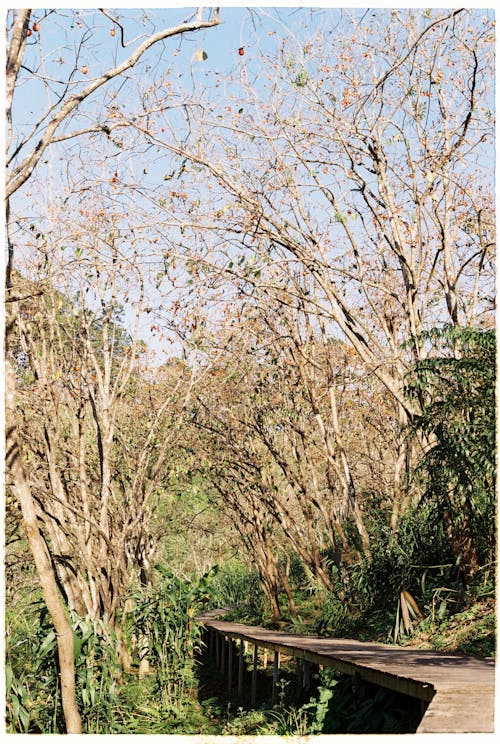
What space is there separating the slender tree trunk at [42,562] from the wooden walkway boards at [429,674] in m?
1.74

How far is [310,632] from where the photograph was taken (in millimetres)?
9422

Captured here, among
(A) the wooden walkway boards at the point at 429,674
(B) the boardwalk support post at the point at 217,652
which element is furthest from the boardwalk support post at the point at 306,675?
(B) the boardwalk support post at the point at 217,652

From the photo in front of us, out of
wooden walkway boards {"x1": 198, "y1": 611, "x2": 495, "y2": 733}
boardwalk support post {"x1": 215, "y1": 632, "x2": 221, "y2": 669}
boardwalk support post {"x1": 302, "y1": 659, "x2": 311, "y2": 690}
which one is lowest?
boardwalk support post {"x1": 215, "y1": 632, "x2": 221, "y2": 669}

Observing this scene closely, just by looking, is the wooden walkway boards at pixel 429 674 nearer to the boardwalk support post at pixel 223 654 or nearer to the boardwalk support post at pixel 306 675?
the boardwalk support post at pixel 306 675

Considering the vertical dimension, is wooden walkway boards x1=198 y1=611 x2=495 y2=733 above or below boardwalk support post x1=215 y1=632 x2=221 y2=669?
above

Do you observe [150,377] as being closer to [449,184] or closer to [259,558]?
[259,558]

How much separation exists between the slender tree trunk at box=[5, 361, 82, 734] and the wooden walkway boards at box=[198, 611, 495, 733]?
1739 mm

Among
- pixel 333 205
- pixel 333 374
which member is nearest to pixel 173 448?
pixel 333 374

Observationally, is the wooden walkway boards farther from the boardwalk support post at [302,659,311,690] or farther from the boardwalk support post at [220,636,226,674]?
the boardwalk support post at [220,636,226,674]

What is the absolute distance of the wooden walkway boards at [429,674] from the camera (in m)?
3.26

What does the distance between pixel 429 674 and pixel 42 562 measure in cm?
218

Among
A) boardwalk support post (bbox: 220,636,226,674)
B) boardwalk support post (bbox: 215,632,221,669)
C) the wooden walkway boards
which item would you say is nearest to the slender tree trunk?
the wooden walkway boards

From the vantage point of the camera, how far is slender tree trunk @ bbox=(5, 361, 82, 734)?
15.0 feet

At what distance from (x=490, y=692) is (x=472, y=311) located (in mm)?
5215
